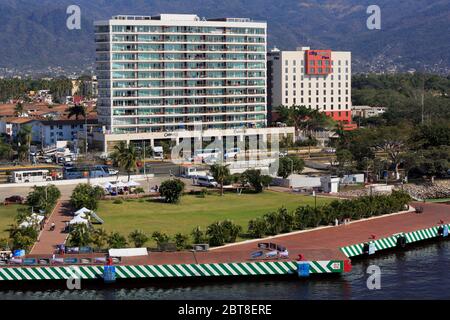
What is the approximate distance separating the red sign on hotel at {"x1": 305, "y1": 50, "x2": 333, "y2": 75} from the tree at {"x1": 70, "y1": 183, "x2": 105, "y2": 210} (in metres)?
58.3

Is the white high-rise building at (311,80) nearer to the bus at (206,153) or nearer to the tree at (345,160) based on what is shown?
the bus at (206,153)

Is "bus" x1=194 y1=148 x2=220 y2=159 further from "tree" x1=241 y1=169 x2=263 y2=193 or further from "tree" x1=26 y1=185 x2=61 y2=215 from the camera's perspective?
"tree" x1=26 y1=185 x2=61 y2=215

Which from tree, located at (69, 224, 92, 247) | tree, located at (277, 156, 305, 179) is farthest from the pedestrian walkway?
tree, located at (277, 156, 305, 179)

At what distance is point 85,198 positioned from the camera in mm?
55094

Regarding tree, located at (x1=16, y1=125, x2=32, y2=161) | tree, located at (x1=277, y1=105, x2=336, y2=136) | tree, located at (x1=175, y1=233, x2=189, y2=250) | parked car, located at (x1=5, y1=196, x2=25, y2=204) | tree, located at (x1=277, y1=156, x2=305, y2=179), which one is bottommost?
tree, located at (x1=175, y1=233, x2=189, y2=250)

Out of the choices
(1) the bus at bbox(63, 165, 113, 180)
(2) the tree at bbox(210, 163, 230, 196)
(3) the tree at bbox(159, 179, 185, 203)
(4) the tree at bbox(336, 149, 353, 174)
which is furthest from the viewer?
(4) the tree at bbox(336, 149, 353, 174)

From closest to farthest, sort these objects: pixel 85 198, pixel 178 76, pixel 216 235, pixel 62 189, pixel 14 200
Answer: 1. pixel 216 235
2. pixel 85 198
3. pixel 14 200
4. pixel 62 189
5. pixel 178 76

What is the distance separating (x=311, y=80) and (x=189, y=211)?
59.7 metres

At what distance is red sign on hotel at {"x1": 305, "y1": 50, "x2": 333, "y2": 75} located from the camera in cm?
11206

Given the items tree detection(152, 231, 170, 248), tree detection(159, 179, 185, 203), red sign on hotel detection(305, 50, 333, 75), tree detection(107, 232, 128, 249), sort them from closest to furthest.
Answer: tree detection(107, 232, 128, 249), tree detection(152, 231, 170, 248), tree detection(159, 179, 185, 203), red sign on hotel detection(305, 50, 333, 75)

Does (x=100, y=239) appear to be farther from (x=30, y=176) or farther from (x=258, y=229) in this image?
(x=30, y=176)

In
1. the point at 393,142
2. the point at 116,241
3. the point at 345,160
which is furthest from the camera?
the point at 345,160

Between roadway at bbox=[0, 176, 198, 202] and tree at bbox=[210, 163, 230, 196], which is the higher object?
tree at bbox=[210, 163, 230, 196]

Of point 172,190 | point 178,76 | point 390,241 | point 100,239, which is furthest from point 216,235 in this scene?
point 178,76
